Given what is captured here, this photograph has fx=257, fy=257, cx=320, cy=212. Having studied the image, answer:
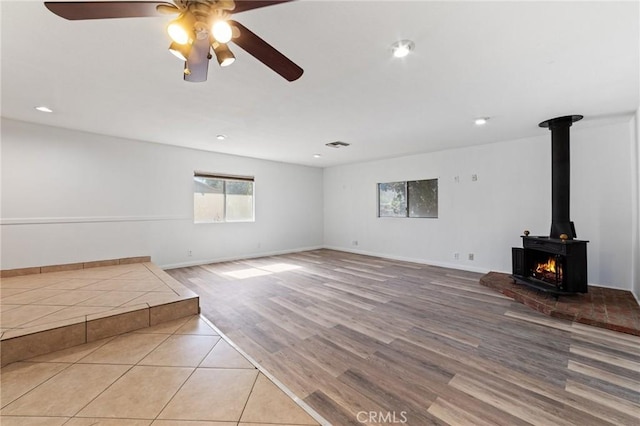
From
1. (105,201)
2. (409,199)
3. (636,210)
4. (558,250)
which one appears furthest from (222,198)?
(636,210)

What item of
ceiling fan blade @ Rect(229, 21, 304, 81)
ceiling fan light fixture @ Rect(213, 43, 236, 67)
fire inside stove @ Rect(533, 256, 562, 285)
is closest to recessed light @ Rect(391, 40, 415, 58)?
ceiling fan blade @ Rect(229, 21, 304, 81)

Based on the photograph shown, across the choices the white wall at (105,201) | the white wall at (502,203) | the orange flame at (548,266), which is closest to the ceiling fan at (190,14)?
the white wall at (105,201)

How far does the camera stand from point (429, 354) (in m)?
2.14

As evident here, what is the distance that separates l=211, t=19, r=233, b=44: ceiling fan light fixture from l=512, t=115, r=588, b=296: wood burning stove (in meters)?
4.12

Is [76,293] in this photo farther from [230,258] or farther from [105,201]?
[230,258]

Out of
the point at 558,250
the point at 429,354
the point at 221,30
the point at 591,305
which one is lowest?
the point at 429,354

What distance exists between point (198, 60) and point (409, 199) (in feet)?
17.3

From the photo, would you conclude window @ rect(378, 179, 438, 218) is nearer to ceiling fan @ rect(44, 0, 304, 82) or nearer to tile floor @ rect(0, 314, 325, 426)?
tile floor @ rect(0, 314, 325, 426)

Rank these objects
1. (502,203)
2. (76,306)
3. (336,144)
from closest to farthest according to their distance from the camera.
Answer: (76,306)
(502,203)
(336,144)

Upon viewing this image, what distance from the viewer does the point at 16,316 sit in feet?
7.27

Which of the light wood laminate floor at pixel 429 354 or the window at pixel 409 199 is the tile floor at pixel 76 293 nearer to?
the light wood laminate floor at pixel 429 354

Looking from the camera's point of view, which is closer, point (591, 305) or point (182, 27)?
point (182, 27)

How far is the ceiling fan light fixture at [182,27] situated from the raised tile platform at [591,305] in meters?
4.13

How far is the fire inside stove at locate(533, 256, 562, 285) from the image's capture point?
3248mm
